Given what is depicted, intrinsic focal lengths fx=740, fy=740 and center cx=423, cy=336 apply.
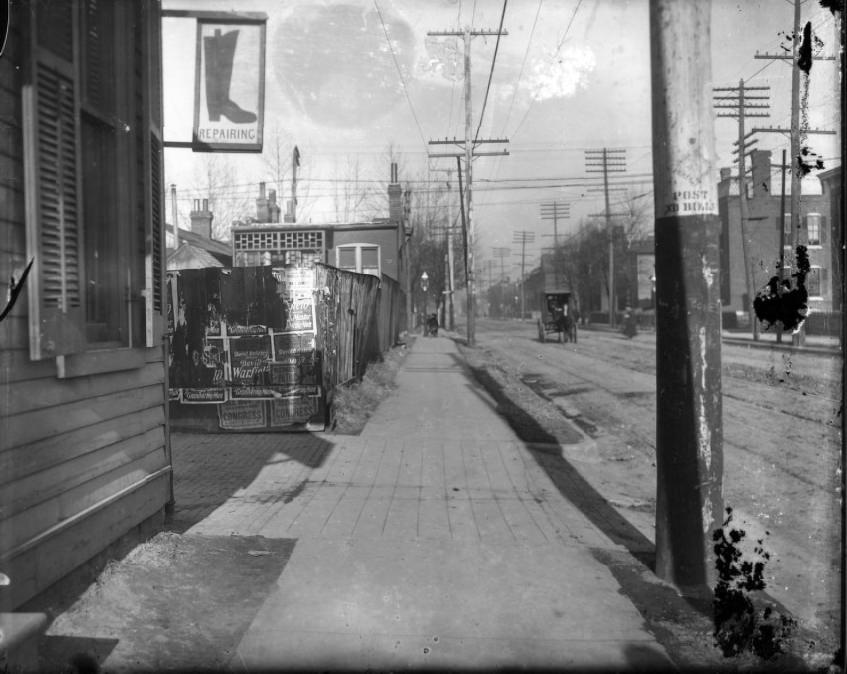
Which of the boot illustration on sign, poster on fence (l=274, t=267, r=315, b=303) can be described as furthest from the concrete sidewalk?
the boot illustration on sign

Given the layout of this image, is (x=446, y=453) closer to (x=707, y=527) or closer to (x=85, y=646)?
(x=707, y=527)

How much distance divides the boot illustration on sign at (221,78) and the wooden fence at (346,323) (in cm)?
356

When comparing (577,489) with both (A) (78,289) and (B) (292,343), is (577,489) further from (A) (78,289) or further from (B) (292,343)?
(A) (78,289)

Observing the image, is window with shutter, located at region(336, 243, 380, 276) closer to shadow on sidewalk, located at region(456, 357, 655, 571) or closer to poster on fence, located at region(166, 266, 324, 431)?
shadow on sidewalk, located at region(456, 357, 655, 571)

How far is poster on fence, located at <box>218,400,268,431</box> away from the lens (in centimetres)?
895

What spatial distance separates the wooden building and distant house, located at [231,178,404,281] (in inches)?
687

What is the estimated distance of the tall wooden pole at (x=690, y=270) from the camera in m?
4.04

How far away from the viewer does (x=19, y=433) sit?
3113 millimetres

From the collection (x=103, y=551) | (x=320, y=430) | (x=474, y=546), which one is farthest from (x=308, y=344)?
(x=103, y=551)

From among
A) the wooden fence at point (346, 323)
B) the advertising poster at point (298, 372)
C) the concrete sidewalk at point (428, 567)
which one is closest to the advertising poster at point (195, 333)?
the advertising poster at point (298, 372)

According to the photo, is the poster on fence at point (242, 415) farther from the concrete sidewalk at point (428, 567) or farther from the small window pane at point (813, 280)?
the small window pane at point (813, 280)

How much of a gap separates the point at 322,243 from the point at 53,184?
22.4m

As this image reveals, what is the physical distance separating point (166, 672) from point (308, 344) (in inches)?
229

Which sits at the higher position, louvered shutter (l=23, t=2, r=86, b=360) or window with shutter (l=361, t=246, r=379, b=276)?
window with shutter (l=361, t=246, r=379, b=276)
